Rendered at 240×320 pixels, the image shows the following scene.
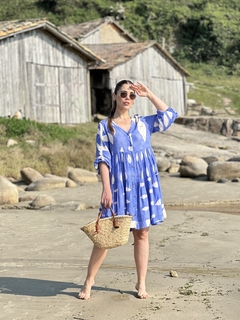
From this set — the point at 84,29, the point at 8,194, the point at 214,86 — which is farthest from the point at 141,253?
the point at 214,86

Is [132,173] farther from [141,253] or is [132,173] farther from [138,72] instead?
[138,72]

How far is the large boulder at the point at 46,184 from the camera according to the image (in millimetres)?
14586

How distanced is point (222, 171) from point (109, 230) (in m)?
10.5

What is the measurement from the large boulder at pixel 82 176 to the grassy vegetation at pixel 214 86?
57.1 feet

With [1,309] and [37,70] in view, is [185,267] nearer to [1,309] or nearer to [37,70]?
[1,309]

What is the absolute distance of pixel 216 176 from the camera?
50.7 feet

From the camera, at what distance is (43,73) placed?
82.6ft

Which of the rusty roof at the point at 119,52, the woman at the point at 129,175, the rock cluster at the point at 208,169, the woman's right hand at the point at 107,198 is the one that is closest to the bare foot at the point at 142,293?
the woman at the point at 129,175

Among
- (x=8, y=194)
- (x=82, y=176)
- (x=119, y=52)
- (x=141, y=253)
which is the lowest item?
(x=82, y=176)

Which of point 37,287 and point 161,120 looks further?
point 37,287

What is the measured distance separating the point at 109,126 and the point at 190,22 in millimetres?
40553

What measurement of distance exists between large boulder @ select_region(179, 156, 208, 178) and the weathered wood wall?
30.5ft

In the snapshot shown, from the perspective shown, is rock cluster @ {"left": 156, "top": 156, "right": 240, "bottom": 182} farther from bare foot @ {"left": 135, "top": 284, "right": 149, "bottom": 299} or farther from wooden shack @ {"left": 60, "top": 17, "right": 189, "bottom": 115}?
wooden shack @ {"left": 60, "top": 17, "right": 189, "bottom": 115}

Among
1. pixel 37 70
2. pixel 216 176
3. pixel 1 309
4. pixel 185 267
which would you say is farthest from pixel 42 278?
pixel 37 70
